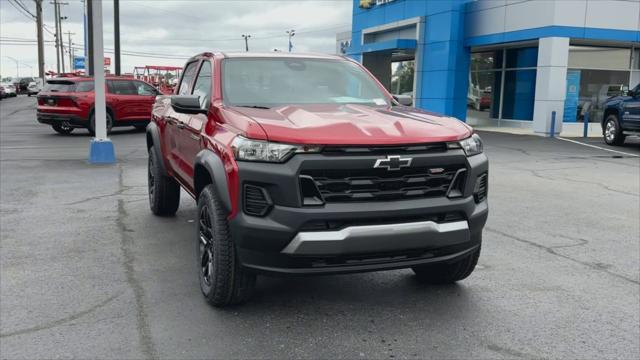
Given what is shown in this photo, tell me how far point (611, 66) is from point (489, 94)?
16.8ft

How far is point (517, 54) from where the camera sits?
25.4 metres

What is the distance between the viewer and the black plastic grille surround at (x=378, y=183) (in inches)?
144

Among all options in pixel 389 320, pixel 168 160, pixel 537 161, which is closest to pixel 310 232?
pixel 389 320

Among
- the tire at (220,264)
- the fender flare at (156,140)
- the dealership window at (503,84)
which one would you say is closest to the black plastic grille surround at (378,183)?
the tire at (220,264)

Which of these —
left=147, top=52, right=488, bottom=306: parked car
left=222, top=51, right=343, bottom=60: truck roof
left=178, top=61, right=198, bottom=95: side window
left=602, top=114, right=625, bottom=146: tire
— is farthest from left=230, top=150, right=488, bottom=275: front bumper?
left=602, top=114, right=625, bottom=146: tire

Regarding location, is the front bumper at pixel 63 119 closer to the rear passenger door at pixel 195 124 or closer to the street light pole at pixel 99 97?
the street light pole at pixel 99 97

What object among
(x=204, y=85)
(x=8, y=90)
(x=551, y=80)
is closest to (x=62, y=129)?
(x=204, y=85)

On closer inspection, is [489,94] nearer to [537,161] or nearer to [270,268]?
[537,161]

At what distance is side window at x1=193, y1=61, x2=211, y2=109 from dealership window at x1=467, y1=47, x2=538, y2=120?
21.1 m

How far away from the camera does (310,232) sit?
357 centimetres

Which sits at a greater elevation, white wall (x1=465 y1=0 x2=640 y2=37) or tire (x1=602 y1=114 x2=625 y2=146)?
white wall (x1=465 y1=0 x2=640 y2=37)

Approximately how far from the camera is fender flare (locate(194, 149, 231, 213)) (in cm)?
384

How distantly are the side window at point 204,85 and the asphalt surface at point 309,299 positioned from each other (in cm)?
145

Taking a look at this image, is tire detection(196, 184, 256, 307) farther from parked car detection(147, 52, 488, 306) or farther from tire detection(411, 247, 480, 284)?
tire detection(411, 247, 480, 284)
